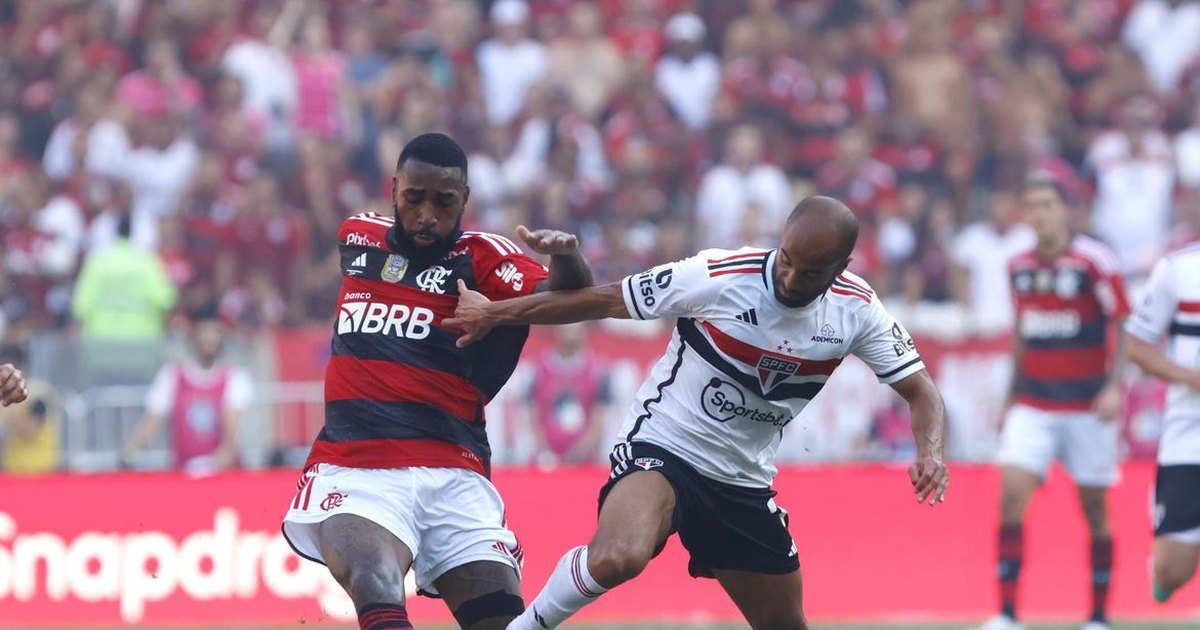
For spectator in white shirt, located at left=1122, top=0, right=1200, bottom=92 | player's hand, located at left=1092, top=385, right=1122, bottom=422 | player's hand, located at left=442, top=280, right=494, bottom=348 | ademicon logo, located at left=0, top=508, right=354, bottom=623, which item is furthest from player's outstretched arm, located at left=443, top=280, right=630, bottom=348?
spectator in white shirt, located at left=1122, top=0, right=1200, bottom=92

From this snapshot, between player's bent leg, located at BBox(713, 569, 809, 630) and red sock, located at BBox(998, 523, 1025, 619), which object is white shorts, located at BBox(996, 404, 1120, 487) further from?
player's bent leg, located at BBox(713, 569, 809, 630)

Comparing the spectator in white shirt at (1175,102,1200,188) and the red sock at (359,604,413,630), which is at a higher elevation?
the spectator in white shirt at (1175,102,1200,188)

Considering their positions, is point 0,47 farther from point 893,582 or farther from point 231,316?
point 893,582

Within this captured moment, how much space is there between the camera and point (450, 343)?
805 cm

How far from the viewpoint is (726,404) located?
800 centimetres

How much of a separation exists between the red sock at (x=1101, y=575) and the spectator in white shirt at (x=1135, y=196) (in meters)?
6.74

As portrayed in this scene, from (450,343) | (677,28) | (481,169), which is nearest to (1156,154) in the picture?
(677,28)

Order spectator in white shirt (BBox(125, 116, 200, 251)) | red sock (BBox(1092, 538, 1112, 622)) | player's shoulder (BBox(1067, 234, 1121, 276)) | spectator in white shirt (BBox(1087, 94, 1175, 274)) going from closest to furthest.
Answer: red sock (BBox(1092, 538, 1112, 622)), player's shoulder (BBox(1067, 234, 1121, 276)), spectator in white shirt (BBox(125, 116, 200, 251)), spectator in white shirt (BBox(1087, 94, 1175, 274))

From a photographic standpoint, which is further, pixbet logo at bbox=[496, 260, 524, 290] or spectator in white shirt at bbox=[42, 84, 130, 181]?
spectator in white shirt at bbox=[42, 84, 130, 181]

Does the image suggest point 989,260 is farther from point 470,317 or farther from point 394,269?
point 470,317

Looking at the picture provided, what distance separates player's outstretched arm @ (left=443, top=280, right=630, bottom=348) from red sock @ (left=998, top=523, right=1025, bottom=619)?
522cm

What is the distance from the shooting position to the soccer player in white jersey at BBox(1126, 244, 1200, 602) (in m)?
10.2

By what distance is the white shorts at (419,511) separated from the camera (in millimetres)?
7820

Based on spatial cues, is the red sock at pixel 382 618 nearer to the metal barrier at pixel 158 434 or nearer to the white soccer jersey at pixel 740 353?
the white soccer jersey at pixel 740 353
